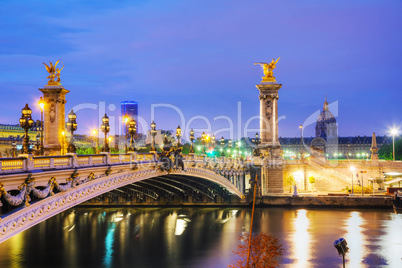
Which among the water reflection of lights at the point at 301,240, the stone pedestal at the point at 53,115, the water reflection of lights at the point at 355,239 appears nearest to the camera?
the water reflection of lights at the point at 301,240

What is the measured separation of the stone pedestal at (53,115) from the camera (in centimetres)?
4756

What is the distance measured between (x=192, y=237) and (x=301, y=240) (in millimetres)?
8702

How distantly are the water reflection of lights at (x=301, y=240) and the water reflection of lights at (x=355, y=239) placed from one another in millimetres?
2869

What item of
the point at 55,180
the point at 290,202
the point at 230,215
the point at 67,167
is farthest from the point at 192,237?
the point at 55,180

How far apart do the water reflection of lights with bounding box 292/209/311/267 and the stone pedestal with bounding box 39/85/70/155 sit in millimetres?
21274

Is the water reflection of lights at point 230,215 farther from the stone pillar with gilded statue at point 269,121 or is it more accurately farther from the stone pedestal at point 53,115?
the stone pedestal at point 53,115

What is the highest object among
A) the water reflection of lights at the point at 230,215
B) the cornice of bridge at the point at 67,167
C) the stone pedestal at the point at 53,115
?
the stone pedestal at the point at 53,115

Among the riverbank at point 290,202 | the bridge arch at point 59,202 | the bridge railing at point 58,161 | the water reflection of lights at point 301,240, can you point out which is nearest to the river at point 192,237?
the water reflection of lights at point 301,240

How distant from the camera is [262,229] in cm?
4828

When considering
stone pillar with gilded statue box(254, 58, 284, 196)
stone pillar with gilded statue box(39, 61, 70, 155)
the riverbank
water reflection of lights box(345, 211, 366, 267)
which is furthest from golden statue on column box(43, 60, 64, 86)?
stone pillar with gilded statue box(254, 58, 284, 196)

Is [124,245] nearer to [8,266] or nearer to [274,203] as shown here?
[8,266]

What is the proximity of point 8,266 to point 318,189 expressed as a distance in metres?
51.9

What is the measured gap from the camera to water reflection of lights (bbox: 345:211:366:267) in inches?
1447

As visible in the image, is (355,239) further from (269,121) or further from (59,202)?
(269,121)
